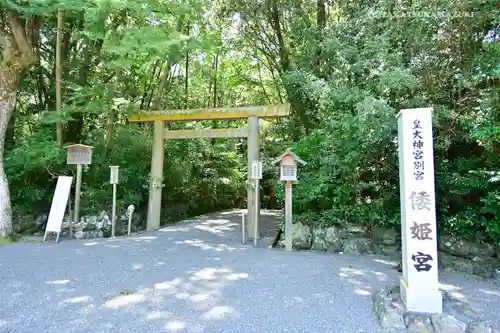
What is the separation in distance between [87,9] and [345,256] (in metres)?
6.34

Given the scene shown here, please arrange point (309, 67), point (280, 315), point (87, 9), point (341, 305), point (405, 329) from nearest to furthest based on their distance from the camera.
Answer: point (405, 329), point (280, 315), point (341, 305), point (87, 9), point (309, 67)

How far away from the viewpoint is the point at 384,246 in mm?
5836

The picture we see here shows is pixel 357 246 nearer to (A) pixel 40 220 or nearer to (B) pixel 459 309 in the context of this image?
(B) pixel 459 309

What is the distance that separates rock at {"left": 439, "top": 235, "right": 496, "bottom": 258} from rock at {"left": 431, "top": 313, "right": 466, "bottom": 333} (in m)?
2.83

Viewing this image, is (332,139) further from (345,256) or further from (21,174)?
(21,174)

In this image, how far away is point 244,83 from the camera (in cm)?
1245

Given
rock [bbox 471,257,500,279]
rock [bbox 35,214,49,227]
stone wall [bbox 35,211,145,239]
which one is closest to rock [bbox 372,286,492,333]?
rock [bbox 471,257,500,279]

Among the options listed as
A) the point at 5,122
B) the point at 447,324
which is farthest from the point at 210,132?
the point at 447,324

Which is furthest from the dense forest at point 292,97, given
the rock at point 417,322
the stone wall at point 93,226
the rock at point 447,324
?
the rock at point 417,322

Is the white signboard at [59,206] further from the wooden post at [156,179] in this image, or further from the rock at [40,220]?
the wooden post at [156,179]

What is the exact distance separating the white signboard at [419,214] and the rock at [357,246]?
254 centimetres

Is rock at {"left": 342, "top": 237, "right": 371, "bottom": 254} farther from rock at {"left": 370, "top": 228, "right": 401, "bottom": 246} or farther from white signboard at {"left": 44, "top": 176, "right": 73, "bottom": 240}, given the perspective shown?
white signboard at {"left": 44, "top": 176, "right": 73, "bottom": 240}

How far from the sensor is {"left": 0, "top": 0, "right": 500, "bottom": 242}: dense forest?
195 inches

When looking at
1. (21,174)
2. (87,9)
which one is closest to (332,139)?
(87,9)
